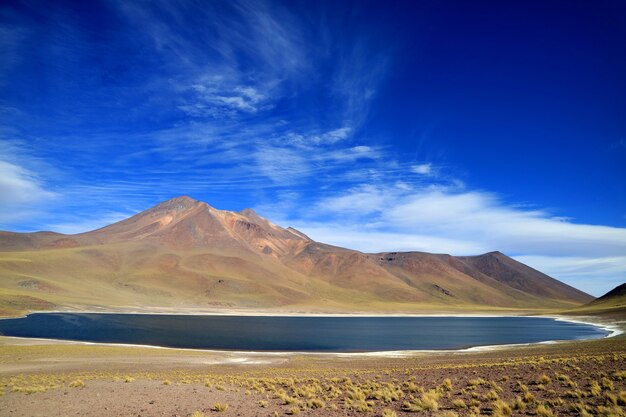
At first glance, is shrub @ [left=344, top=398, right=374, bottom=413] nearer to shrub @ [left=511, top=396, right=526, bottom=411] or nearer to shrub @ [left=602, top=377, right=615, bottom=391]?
shrub @ [left=511, top=396, right=526, bottom=411]

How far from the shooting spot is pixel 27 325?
63875 mm

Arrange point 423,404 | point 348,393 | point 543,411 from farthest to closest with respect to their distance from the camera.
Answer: point 348,393, point 423,404, point 543,411

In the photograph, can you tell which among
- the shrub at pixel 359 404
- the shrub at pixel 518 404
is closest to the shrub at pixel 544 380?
the shrub at pixel 518 404

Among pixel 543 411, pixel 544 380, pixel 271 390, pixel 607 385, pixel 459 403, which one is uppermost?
pixel 607 385

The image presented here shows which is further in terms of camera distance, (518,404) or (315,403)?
(315,403)

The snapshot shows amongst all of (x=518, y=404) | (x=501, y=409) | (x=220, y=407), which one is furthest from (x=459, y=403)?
(x=220, y=407)

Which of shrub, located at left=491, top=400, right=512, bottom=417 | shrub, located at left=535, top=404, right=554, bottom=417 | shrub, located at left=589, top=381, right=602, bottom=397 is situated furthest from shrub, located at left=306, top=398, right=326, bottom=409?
shrub, located at left=589, top=381, right=602, bottom=397

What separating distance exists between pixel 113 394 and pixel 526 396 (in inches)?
576

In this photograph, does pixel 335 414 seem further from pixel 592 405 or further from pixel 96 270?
pixel 96 270

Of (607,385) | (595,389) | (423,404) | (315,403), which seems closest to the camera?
(423,404)

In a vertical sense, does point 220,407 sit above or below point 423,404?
below

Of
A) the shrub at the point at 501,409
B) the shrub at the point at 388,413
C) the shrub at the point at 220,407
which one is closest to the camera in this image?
the shrub at the point at 501,409

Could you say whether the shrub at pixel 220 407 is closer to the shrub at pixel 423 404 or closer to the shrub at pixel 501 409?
the shrub at pixel 423 404

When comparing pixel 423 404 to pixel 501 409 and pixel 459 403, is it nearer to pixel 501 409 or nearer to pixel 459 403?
pixel 459 403
